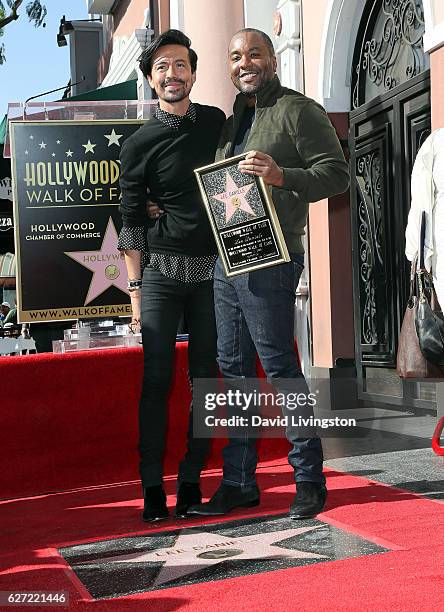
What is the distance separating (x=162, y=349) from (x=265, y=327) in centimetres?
49

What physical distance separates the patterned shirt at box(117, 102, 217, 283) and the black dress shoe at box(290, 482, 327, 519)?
974 mm

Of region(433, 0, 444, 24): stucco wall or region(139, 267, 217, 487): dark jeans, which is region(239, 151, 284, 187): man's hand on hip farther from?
region(433, 0, 444, 24): stucco wall

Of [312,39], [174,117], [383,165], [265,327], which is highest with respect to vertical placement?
[312,39]

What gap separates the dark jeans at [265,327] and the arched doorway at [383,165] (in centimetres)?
356

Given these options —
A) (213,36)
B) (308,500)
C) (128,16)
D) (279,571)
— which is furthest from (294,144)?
(128,16)

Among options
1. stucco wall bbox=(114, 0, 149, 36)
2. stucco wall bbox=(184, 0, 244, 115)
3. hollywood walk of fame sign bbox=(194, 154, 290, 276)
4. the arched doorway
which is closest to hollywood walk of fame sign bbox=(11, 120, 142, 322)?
hollywood walk of fame sign bbox=(194, 154, 290, 276)

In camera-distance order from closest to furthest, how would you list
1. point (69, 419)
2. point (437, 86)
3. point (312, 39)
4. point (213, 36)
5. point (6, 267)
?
1. point (69, 419)
2. point (437, 86)
3. point (312, 39)
4. point (213, 36)
5. point (6, 267)

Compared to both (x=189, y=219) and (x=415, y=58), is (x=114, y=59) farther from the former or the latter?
(x=189, y=219)

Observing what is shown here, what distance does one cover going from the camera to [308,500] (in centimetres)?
362

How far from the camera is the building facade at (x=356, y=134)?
7129mm

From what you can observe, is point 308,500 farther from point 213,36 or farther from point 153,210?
point 213,36

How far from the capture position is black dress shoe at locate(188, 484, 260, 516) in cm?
375

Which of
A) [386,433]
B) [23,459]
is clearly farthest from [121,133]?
[386,433]

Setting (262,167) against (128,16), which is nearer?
Result: (262,167)
